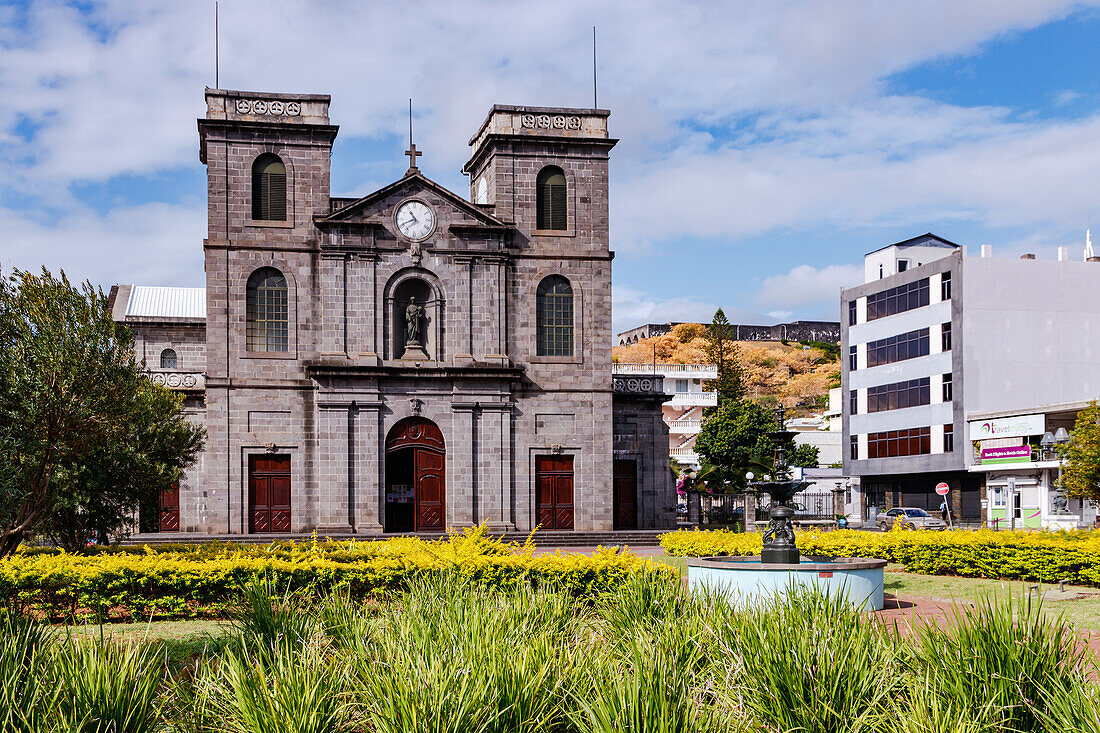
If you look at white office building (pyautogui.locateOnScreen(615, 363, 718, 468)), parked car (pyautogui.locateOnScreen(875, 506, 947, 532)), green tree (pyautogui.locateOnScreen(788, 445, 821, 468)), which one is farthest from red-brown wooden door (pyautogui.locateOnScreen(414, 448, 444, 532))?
white office building (pyautogui.locateOnScreen(615, 363, 718, 468))

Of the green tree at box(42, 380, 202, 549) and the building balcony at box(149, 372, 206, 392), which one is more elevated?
the building balcony at box(149, 372, 206, 392)

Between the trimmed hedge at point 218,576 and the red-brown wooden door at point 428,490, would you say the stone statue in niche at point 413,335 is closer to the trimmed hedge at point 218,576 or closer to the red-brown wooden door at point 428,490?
the red-brown wooden door at point 428,490

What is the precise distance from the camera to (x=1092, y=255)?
59750 millimetres

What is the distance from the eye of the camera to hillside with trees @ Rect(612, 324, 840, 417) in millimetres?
131625

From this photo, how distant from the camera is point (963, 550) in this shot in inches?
844

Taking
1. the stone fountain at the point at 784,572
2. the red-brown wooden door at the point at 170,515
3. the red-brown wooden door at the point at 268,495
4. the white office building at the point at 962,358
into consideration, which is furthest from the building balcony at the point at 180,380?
the white office building at the point at 962,358

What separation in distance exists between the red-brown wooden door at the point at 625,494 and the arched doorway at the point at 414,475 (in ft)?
23.0

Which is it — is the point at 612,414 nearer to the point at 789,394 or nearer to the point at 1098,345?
the point at 1098,345

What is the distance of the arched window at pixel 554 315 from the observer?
37.4 metres

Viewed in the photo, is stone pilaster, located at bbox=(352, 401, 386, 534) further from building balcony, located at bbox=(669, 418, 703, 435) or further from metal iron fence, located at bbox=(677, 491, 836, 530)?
building balcony, located at bbox=(669, 418, 703, 435)

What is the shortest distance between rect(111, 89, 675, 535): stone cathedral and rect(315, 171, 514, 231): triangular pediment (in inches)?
2.6

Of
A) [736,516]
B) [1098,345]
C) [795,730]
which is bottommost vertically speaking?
[736,516]

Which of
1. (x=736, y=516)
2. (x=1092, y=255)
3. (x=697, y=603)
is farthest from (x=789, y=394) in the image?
(x=697, y=603)

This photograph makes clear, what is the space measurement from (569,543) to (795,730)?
92.6 feet
